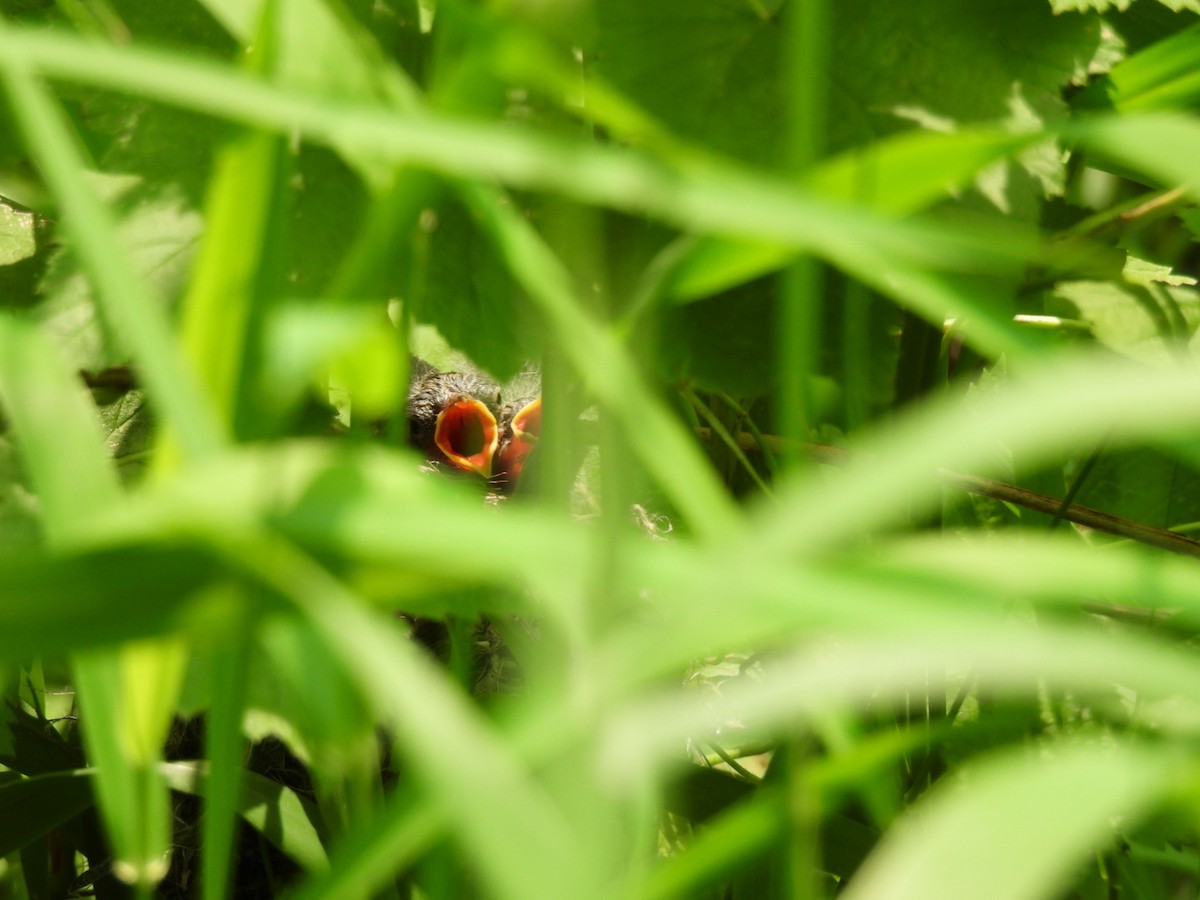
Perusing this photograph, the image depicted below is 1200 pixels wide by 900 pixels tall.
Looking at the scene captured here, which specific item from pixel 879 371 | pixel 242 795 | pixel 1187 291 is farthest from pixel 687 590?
pixel 1187 291

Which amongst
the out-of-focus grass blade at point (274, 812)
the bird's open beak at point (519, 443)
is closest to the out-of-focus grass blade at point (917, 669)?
the out-of-focus grass blade at point (274, 812)

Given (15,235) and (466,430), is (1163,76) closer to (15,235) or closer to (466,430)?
(15,235)

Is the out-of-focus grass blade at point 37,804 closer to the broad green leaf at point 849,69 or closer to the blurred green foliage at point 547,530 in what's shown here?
the blurred green foliage at point 547,530

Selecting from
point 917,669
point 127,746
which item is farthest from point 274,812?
point 917,669

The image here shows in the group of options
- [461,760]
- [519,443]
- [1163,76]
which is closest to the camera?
[461,760]

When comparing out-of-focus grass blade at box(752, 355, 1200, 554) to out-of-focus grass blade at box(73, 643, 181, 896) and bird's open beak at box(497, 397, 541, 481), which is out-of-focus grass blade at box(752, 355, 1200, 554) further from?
bird's open beak at box(497, 397, 541, 481)
